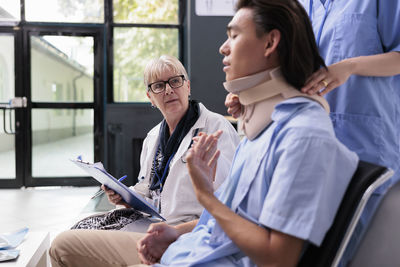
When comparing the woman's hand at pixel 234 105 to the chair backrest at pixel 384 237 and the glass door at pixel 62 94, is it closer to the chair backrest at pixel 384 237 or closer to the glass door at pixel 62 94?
the chair backrest at pixel 384 237

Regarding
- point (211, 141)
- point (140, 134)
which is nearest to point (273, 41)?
point (211, 141)

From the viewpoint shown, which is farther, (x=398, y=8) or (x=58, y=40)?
(x=58, y=40)

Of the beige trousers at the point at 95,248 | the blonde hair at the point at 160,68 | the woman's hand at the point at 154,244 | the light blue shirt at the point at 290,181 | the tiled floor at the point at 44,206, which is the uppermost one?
the blonde hair at the point at 160,68

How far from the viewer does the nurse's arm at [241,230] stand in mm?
798

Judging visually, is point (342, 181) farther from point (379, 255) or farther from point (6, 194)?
point (6, 194)

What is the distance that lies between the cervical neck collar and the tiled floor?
204 cm

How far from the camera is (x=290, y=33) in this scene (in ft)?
3.07

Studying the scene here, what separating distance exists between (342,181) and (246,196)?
22cm

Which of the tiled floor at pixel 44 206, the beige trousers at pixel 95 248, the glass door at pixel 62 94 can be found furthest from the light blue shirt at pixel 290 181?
the glass door at pixel 62 94

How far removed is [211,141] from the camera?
98 centimetres

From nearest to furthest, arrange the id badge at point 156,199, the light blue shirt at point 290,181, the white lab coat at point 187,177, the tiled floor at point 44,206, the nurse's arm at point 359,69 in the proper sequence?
the light blue shirt at point 290,181
the nurse's arm at point 359,69
the white lab coat at point 187,177
the id badge at point 156,199
the tiled floor at point 44,206

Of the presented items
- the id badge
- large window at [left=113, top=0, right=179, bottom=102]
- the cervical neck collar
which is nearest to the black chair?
the cervical neck collar

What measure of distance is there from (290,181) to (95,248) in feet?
3.17

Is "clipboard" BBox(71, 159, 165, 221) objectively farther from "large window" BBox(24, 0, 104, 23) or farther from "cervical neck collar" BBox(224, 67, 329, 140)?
"large window" BBox(24, 0, 104, 23)
